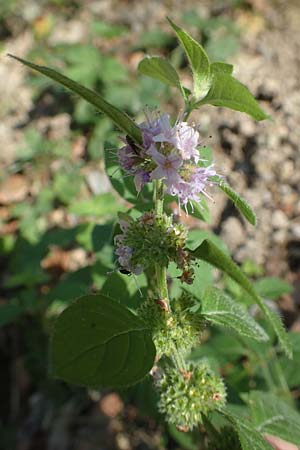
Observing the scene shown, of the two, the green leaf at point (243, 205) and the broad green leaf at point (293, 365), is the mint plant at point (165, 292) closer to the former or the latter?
the green leaf at point (243, 205)

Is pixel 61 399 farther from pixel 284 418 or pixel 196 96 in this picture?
pixel 196 96

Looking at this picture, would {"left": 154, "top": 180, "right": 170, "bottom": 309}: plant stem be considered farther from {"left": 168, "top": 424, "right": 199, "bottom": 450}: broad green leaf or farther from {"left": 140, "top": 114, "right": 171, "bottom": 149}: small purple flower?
{"left": 168, "top": 424, "right": 199, "bottom": 450}: broad green leaf

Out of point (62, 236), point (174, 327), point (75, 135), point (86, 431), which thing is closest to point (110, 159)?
point (174, 327)

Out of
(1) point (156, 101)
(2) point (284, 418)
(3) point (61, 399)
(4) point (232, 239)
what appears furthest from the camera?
(1) point (156, 101)

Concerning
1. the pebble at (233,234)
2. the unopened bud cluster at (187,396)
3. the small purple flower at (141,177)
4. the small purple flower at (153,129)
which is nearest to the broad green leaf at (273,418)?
the unopened bud cluster at (187,396)

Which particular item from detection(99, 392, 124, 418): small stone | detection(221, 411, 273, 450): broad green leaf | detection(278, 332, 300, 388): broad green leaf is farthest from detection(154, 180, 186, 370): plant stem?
detection(99, 392, 124, 418): small stone

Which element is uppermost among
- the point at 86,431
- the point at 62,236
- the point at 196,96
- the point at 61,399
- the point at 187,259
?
the point at 196,96

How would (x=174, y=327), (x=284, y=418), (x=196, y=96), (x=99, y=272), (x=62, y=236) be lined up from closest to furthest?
1. (x=196, y=96)
2. (x=174, y=327)
3. (x=284, y=418)
4. (x=99, y=272)
5. (x=62, y=236)
